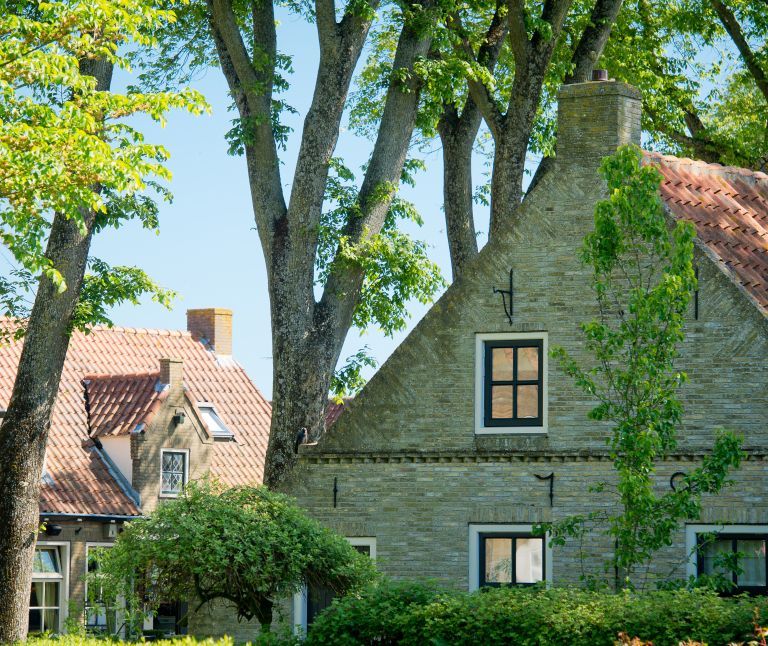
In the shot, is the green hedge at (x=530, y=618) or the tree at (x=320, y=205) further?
the tree at (x=320, y=205)

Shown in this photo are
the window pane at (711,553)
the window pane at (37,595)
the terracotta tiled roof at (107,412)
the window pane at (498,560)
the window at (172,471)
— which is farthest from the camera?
the window at (172,471)

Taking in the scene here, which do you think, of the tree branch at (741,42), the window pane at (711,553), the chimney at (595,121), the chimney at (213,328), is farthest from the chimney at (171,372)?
the window pane at (711,553)

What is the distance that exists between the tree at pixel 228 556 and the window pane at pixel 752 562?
4456mm

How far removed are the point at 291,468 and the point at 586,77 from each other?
9.05m

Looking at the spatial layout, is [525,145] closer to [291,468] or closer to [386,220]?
[386,220]

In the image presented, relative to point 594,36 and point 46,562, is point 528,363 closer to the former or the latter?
point 594,36

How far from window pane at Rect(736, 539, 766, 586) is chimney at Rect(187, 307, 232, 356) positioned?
25.0 metres


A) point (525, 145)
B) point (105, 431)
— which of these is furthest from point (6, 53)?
point (105, 431)

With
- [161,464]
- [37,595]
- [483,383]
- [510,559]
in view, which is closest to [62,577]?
[37,595]

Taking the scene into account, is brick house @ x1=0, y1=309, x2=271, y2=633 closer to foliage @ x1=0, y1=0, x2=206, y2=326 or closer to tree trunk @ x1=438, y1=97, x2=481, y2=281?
tree trunk @ x1=438, y1=97, x2=481, y2=281

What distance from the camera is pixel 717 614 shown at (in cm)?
1321

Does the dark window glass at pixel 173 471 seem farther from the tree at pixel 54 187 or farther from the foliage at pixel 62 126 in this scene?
the foliage at pixel 62 126

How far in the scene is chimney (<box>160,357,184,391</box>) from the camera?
117 ft

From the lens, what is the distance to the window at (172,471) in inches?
1393
